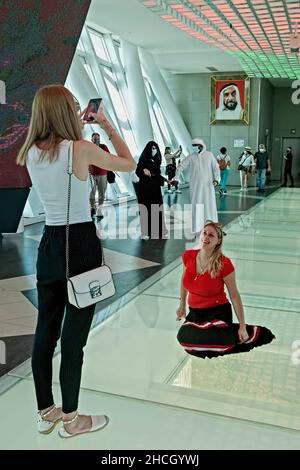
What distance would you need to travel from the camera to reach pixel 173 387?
9.91 feet

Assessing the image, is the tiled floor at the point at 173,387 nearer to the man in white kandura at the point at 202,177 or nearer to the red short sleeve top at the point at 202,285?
the red short sleeve top at the point at 202,285

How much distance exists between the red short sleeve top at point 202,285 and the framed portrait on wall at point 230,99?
60.7ft

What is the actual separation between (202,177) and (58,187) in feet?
19.7

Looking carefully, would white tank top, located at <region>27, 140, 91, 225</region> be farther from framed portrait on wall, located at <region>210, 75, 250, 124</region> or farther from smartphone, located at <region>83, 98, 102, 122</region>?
framed portrait on wall, located at <region>210, 75, 250, 124</region>

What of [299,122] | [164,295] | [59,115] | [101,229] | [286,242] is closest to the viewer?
[59,115]

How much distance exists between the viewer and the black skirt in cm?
351

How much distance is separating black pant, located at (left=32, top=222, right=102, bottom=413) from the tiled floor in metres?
0.37

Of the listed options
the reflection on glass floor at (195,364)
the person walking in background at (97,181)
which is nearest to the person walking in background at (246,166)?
the person walking in background at (97,181)

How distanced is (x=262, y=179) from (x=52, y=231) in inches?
659

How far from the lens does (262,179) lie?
18203mm

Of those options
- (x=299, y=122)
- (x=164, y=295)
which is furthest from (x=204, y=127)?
(x=164, y=295)

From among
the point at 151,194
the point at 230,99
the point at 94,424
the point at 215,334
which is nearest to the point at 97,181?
the point at 151,194

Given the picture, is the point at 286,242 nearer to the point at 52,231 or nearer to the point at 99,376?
the point at 99,376

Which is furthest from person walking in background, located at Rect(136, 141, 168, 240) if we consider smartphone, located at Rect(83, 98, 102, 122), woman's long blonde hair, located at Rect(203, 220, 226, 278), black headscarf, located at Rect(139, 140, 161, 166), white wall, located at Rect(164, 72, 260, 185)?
white wall, located at Rect(164, 72, 260, 185)
